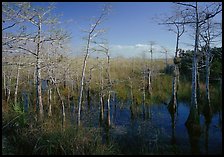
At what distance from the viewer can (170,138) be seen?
13688 millimetres

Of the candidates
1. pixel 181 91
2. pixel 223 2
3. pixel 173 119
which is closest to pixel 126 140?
pixel 173 119

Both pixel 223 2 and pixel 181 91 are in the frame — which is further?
pixel 181 91

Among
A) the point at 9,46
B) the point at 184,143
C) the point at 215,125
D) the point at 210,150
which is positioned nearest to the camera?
the point at 9,46

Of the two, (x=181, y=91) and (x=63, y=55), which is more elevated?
(x=63, y=55)

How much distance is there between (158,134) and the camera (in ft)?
46.7

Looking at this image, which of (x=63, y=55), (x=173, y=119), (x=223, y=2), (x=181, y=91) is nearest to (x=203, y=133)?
(x=173, y=119)

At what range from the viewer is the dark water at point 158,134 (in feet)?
39.0

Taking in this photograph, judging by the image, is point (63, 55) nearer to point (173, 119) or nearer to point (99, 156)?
point (173, 119)

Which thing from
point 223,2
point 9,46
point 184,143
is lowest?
point 184,143

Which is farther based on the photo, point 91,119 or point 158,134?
point 91,119

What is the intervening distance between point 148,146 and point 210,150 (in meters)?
3.00

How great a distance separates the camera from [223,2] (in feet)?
32.3

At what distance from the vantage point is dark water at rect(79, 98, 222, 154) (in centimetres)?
1190

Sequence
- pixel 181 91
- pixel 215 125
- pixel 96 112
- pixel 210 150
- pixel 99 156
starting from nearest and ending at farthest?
pixel 99 156 → pixel 210 150 → pixel 215 125 → pixel 96 112 → pixel 181 91
